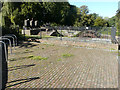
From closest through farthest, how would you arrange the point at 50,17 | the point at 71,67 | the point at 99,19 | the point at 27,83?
the point at 27,83, the point at 71,67, the point at 50,17, the point at 99,19

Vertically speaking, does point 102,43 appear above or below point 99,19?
below

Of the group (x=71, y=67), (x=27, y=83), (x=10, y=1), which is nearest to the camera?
(x=27, y=83)

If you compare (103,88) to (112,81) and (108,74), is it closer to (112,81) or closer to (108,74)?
(112,81)

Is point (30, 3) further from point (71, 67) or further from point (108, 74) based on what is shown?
point (108, 74)

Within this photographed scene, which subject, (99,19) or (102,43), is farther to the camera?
(99,19)

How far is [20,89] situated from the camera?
4508 mm

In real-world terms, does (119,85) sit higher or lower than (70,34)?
lower

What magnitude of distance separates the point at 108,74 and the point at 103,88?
4.83 feet

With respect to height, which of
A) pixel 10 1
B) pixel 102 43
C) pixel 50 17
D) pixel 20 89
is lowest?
pixel 20 89

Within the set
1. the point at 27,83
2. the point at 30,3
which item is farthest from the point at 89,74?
the point at 30,3

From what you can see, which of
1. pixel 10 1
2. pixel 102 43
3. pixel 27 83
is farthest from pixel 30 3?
pixel 27 83

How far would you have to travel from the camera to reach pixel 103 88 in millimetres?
4516

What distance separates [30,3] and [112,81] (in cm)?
1934

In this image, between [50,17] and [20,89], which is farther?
[50,17]
